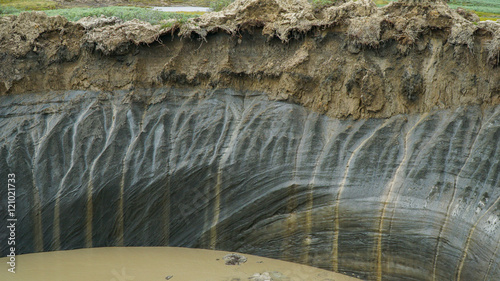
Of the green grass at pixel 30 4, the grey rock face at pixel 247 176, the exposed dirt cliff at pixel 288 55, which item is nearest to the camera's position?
the grey rock face at pixel 247 176

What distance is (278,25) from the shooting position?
30.9 feet

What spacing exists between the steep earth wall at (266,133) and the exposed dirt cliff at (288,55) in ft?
0.09

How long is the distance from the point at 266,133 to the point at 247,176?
2.80ft

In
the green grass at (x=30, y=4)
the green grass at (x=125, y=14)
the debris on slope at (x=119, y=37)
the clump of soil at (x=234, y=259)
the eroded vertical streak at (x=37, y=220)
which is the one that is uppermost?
the green grass at (x=30, y=4)

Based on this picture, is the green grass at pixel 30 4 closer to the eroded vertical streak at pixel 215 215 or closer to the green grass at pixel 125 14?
the green grass at pixel 125 14

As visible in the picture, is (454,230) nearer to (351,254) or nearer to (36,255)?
(351,254)

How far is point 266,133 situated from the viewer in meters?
8.77

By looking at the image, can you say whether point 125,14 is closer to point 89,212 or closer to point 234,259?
point 89,212

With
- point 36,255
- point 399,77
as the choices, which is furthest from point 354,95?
point 36,255

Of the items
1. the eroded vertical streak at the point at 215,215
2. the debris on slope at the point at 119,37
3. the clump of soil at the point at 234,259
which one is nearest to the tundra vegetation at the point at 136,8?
the debris on slope at the point at 119,37

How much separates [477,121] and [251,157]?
3.62 meters

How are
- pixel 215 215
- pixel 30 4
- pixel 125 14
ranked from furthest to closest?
pixel 30 4 < pixel 125 14 < pixel 215 215

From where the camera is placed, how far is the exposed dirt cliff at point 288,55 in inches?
330

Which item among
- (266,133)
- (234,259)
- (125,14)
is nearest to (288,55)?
(266,133)
